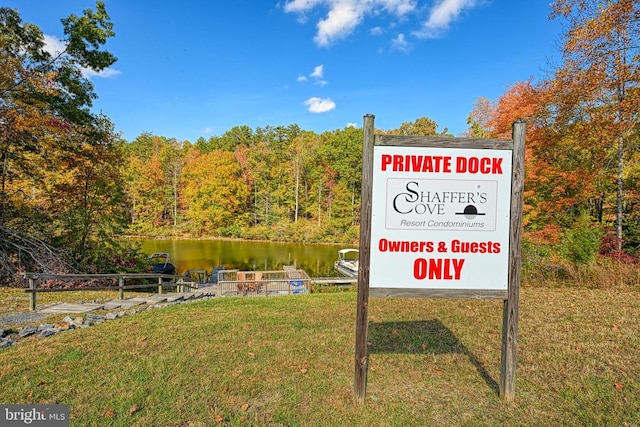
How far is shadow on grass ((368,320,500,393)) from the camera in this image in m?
4.22

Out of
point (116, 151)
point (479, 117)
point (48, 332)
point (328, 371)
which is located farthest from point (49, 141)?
point (479, 117)

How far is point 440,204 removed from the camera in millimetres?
2992

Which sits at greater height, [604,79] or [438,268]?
[604,79]

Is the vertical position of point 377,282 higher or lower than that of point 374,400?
higher

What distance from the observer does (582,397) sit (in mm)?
3051

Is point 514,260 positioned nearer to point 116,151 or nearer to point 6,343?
point 6,343

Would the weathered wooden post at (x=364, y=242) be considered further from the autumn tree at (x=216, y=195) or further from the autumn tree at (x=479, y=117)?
the autumn tree at (x=216, y=195)

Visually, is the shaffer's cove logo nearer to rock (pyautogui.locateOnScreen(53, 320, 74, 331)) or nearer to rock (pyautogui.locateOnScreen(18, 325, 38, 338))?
rock (pyautogui.locateOnScreen(53, 320, 74, 331))

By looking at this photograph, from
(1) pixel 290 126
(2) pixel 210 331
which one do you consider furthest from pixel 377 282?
(1) pixel 290 126

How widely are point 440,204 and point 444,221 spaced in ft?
0.53

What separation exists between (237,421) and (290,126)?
5550 centimetres

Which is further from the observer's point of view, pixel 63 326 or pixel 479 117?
pixel 479 117

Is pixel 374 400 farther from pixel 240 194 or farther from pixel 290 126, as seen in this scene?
pixel 290 126

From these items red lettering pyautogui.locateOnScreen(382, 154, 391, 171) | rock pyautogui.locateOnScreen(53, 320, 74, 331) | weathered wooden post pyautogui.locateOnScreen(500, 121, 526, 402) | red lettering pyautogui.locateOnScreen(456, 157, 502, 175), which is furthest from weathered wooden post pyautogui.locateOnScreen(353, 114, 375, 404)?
rock pyautogui.locateOnScreen(53, 320, 74, 331)
